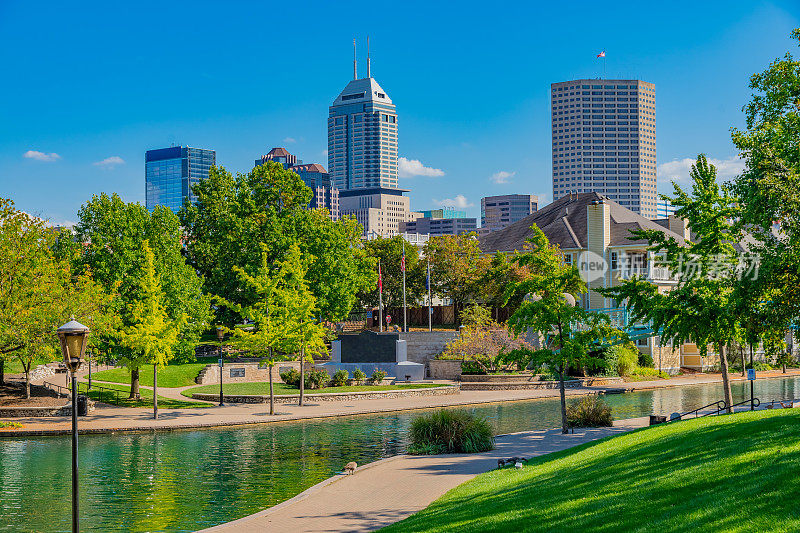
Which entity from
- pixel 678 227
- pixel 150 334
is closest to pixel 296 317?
pixel 150 334

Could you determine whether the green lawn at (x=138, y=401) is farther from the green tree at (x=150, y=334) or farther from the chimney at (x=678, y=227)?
the chimney at (x=678, y=227)

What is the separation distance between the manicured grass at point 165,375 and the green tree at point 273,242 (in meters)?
6.32

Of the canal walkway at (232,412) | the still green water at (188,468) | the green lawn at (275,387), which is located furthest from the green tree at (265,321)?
the green lawn at (275,387)

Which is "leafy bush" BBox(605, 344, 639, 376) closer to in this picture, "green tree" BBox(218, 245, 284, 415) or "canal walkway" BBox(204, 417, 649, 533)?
"green tree" BBox(218, 245, 284, 415)

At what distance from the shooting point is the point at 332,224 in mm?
61719

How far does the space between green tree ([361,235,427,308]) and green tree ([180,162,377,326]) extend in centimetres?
1580

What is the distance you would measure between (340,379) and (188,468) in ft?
81.7

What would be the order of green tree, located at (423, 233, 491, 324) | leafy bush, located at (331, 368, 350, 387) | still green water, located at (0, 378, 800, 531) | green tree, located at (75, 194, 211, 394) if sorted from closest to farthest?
still green water, located at (0, 378, 800, 531), green tree, located at (75, 194, 211, 394), leafy bush, located at (331, 368, 350, 387), green tree, located at (423, 233, 491, 324)

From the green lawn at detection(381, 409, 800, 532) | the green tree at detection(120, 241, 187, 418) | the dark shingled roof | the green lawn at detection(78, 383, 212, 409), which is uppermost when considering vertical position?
the dark shingled roof

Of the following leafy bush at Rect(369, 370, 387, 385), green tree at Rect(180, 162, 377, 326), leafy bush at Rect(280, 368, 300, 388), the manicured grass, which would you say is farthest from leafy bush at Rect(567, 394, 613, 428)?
the manicured grass

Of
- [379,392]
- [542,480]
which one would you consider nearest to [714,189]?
[542,480]

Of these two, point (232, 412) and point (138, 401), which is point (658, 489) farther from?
point (138, 401)

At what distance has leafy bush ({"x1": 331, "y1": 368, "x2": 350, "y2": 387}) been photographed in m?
49.9

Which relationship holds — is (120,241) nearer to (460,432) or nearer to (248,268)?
(248,268)
